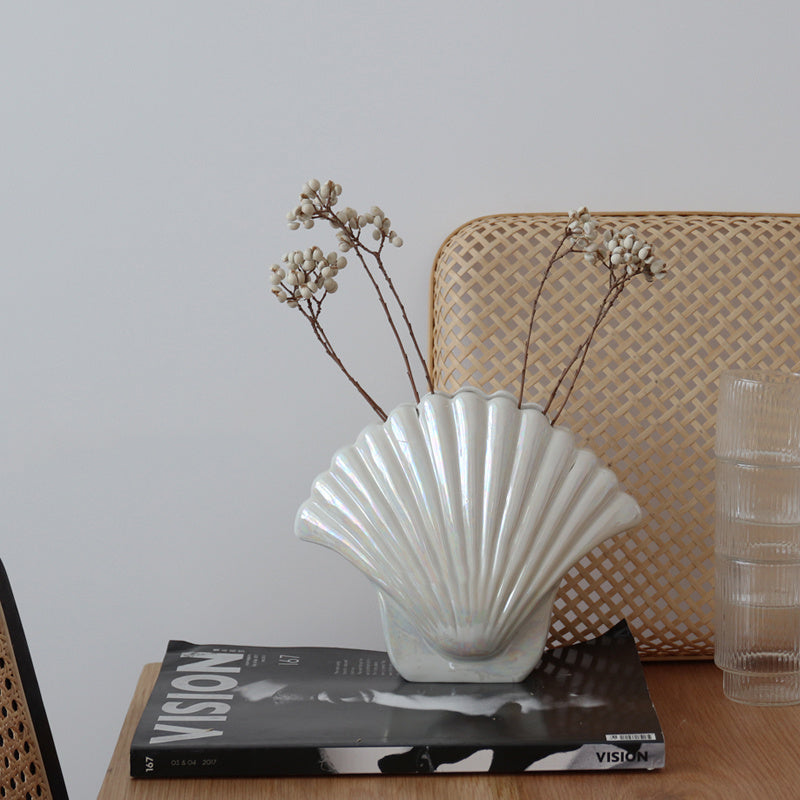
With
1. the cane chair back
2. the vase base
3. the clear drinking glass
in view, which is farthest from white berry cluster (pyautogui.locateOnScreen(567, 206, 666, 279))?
the cane chair back

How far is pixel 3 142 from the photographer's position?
0.90 meters

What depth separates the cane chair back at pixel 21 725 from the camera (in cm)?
64

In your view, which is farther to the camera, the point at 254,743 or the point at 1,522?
the point at 1,522

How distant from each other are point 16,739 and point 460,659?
1.06 feet

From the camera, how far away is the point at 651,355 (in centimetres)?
86

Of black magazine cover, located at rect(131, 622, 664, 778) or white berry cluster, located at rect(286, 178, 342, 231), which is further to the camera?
white berry cluster, located at rect(286, 178, 342, 231)

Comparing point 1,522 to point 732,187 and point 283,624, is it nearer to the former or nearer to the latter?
point 283,624

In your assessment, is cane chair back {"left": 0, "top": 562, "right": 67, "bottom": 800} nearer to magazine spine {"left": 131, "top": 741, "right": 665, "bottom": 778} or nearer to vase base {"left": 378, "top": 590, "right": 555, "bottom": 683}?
magazine spine {"left": 131, "top": 741, "right": 665, "bottom": 778}

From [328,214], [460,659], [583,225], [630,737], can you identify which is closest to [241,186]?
[328,214]

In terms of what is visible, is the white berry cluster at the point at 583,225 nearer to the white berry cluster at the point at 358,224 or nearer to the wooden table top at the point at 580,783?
the white berry cluster at the point at 358,224

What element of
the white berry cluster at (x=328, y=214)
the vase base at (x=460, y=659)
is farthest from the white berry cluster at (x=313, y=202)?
the vase base at (x=460, y=659)

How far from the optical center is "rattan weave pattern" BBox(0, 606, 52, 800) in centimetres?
63

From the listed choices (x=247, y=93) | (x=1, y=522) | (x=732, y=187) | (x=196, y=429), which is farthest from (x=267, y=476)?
(x=732, y=187)

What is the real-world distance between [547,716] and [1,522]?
573 mm
